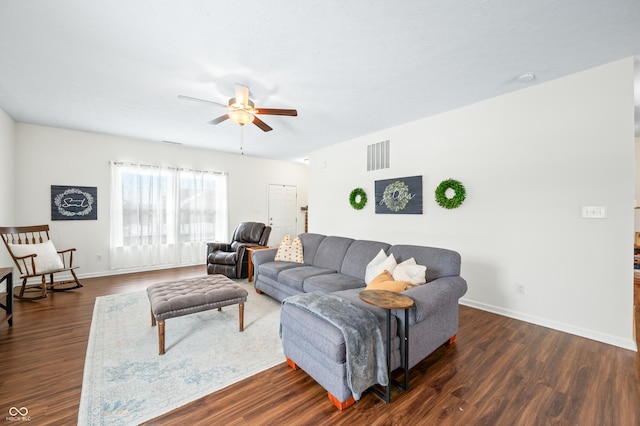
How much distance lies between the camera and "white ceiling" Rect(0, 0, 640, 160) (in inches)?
74.4

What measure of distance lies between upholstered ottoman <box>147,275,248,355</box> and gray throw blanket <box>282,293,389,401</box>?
115 centimetres

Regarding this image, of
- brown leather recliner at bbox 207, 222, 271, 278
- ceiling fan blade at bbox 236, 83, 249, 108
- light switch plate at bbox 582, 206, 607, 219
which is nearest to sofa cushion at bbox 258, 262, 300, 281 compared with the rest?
brown leather recliner at bbox 207, 222, 271, 278

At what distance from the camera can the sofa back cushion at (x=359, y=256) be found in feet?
10.0

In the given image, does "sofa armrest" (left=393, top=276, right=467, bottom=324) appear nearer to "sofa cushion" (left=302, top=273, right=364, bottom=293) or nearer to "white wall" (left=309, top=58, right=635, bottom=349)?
"sofa cushion" (left=302, top=273, right=364, bottom=293)

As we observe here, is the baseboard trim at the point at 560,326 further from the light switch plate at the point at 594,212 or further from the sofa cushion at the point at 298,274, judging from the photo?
the sofa cushion at the point at 298,274

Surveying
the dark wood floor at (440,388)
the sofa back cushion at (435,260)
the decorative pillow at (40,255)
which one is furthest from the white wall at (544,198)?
the decorative pillow at (40,255)

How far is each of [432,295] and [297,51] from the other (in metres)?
2.39

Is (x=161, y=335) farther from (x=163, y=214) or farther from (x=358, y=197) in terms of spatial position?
(x=163, y=214)

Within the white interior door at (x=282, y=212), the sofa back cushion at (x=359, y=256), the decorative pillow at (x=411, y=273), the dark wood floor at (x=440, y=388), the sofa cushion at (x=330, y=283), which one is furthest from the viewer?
the white interior door at (x=282, y=212)

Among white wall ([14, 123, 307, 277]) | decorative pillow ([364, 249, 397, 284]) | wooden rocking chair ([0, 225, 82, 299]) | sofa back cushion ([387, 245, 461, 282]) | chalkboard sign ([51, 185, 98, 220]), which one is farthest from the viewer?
chalkboard sign ([51, 185, 98, 220])

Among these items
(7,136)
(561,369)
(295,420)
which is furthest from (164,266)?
(561,369)

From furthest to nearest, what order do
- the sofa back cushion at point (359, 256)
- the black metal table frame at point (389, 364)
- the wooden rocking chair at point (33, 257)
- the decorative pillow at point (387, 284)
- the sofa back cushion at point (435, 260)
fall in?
1. the wooden rocking chair at point (33, 257)
2. the sofa back cushion at point (359, 256)
3. the sofa back cushion at point (435, 260)
4. the decorative pillow at point (387, 284)
5. the black metal table frame at point (389, 364)

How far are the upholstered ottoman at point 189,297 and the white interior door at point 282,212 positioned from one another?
4364 mm

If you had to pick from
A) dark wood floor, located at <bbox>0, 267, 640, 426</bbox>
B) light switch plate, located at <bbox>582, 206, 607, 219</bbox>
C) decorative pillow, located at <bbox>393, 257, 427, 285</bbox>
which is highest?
light switch plate, located at <bbox>582, 206, 607, 219</bbox>
